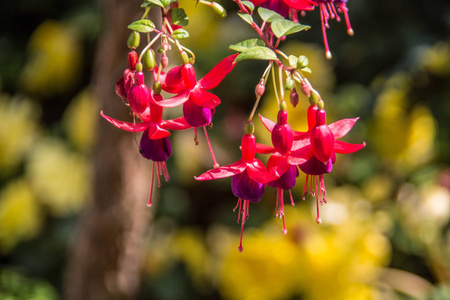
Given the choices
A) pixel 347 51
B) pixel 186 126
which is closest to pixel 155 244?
pixel 347 51

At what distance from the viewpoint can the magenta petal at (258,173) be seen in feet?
1.03

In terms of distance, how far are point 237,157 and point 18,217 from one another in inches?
22.1

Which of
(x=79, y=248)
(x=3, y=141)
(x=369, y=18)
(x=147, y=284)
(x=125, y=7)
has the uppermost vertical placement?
(x=125, y=7)

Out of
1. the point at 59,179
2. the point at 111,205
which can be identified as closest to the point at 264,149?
the point at 111,205

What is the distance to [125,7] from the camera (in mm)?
691

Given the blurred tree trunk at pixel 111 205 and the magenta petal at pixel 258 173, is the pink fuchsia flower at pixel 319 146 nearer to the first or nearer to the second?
the magenta petal at pixel 258 173

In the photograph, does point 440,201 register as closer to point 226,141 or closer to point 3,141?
point 226,141

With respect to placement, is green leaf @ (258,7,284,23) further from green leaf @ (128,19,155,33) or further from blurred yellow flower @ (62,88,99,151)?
blurred yellow flower @ (62,88,99,151)

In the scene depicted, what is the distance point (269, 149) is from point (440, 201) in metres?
0.88

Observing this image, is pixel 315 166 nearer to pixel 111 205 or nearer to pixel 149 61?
pixel 149 61

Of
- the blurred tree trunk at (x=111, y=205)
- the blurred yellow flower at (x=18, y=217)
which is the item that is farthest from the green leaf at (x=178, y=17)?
the blurred yellow flower at (x=18, y=217)

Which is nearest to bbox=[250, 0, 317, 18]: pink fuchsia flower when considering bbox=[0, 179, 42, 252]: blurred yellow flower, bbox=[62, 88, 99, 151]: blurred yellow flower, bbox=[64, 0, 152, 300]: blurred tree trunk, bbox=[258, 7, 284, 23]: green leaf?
bbox=[258, 7, 284, 23]: green leaf

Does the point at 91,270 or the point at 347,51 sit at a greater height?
the point at 347,51

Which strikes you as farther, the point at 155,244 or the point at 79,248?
the point at 155,244
